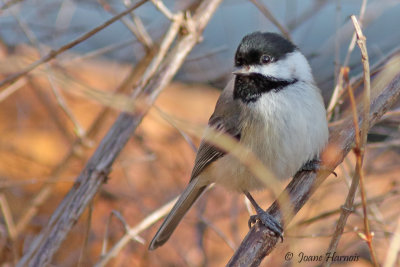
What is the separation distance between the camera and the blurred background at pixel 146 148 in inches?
121

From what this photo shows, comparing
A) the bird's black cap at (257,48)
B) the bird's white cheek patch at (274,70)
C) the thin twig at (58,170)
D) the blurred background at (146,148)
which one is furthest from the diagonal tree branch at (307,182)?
the thin twig at (58,170)

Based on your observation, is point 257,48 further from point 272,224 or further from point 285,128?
point 272,224

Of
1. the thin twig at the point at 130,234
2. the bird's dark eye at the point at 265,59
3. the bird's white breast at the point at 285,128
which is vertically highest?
the bird's dark eye at the point at 265,59

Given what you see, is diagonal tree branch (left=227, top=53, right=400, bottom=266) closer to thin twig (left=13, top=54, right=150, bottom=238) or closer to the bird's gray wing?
the bird's gray wing

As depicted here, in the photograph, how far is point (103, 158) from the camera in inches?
94.6

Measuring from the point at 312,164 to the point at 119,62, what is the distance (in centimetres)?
278

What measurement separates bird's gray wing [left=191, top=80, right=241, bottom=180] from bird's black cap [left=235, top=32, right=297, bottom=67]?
24 cm

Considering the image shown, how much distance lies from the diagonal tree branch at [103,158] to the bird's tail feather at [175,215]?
0.42 meters

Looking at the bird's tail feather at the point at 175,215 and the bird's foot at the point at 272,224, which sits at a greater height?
the bird's tail feather at the point at 175,215

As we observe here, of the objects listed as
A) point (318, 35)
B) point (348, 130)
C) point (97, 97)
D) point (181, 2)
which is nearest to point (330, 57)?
point (318, 35)

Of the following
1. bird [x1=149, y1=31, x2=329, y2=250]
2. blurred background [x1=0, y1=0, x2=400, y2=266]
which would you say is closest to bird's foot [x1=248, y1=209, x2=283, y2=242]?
bird [x1=149, y1=31, x2=329, y2=250]

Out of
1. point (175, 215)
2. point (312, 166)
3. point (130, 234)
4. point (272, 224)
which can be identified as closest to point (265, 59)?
point (312, 166)

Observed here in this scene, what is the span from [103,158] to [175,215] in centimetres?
52

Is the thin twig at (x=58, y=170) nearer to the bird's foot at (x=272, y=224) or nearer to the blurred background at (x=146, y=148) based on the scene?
the blurred background at (x=146, y=148)
